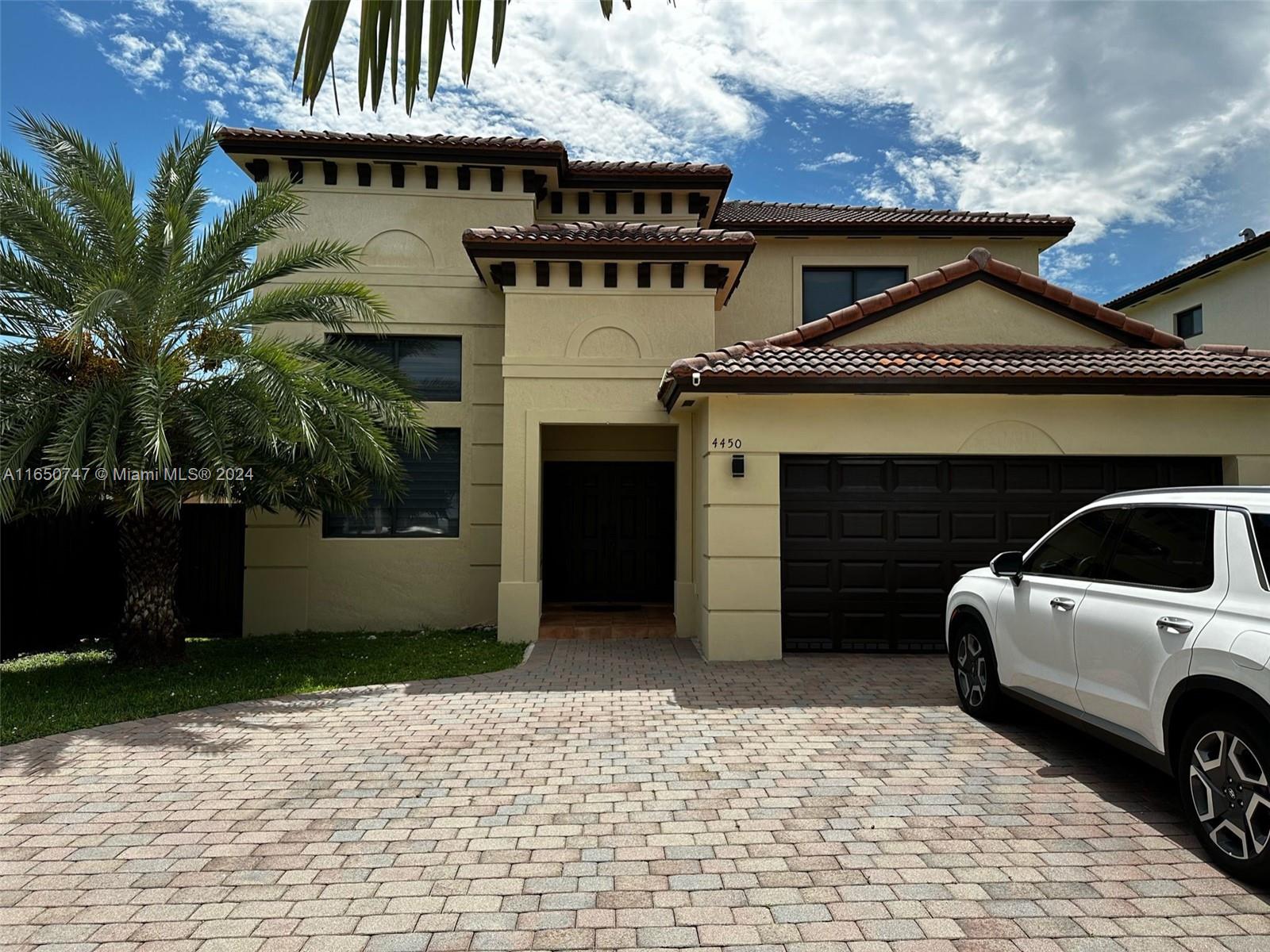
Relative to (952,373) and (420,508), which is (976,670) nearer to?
(952,373)

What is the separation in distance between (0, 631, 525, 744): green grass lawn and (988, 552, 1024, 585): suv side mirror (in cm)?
553

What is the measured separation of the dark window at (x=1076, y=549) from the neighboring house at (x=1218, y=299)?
12.9 metres

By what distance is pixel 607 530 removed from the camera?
13.2 meters

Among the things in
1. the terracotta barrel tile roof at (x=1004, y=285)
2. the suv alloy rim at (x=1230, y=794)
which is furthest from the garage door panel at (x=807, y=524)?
the suv alloy rim at (x=1230, y=794)

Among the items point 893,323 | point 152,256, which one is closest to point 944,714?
point 893,323

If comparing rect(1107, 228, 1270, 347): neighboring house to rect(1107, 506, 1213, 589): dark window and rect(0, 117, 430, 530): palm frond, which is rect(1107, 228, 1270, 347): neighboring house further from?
rect(0, 117, 430, 530): palm frond

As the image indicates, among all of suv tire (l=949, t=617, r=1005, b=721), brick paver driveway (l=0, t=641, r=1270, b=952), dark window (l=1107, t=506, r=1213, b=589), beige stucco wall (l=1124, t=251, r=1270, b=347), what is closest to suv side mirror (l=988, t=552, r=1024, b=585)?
suv tire (l=949, t=617, r=1005, b=721)

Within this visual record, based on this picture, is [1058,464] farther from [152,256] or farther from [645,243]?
[152,256]

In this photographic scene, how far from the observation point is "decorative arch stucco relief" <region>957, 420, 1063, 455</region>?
9.16m

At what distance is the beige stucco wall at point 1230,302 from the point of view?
575 inches

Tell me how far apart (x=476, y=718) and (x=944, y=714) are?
410cm

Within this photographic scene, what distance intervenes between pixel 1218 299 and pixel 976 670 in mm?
14398

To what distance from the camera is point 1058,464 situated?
9.29m

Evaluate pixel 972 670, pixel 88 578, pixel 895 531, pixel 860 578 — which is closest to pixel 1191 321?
pixel 895 531
